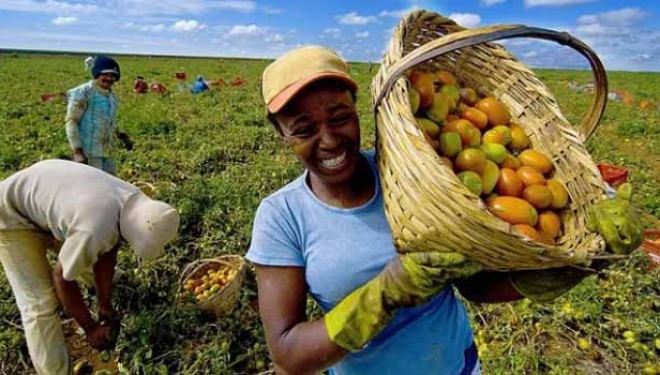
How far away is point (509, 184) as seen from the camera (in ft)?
4.39

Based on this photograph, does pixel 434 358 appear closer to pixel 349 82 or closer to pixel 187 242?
pixel 349 82

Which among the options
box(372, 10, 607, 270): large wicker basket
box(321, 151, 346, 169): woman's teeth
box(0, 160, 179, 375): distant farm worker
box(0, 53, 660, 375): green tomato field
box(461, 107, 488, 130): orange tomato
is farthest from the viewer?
box(0, 53, 660, 375): green tomato field

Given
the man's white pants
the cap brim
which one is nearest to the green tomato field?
the man's white pants

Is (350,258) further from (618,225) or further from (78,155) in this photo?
(78,155)

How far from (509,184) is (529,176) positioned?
0.10m

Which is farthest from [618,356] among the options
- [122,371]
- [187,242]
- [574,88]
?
[574,88]

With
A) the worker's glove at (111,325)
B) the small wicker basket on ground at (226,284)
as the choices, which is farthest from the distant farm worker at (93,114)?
the worker's glove at (111,325)

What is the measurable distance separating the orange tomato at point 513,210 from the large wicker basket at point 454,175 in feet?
0.35

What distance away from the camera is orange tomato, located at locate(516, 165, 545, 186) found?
138 cm

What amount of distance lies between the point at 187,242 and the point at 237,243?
432 mm

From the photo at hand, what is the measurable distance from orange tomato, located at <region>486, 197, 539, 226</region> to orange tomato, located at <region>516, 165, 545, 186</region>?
0.37ft

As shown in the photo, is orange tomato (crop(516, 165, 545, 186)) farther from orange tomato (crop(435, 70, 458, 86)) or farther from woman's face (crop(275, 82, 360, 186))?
A: woman's face (crop(275, 82, 360, 186))

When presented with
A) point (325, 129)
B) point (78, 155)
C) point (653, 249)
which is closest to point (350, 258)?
point (325, 129)

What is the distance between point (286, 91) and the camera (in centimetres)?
121
